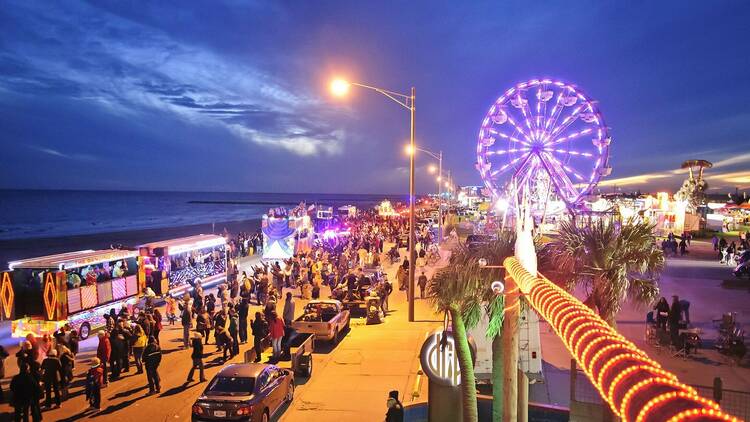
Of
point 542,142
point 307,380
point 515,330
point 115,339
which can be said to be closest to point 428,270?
point 542,142

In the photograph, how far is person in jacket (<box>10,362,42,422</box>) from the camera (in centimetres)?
977

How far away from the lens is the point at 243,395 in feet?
31.3

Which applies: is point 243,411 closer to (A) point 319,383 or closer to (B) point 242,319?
(A) point 319,383

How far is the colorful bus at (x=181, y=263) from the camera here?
70.9 ft

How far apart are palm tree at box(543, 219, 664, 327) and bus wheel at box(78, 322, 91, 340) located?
1511 centimetres

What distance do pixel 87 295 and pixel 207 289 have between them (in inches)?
331

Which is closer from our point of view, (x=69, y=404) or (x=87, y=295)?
(x=69, y=404)

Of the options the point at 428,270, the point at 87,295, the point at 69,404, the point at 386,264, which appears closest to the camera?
the point at 69,404

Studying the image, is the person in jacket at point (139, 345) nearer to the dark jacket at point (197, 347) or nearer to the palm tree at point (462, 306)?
the dark jacket at point (197, 347)

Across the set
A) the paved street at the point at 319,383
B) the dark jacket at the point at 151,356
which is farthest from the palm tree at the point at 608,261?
the dark jacket at the point at 151,356

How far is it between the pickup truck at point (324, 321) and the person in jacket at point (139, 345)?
4322 millimetres

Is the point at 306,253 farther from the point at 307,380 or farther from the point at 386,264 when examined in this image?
the point at 307,380

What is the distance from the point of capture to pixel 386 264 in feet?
111

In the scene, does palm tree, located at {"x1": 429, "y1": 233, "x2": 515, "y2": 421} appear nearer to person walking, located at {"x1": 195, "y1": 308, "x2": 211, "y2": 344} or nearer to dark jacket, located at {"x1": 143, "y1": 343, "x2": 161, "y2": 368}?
dark jacket, located at {"x1": 143, "y1": 343, "x2": 161, "y2": 368}
